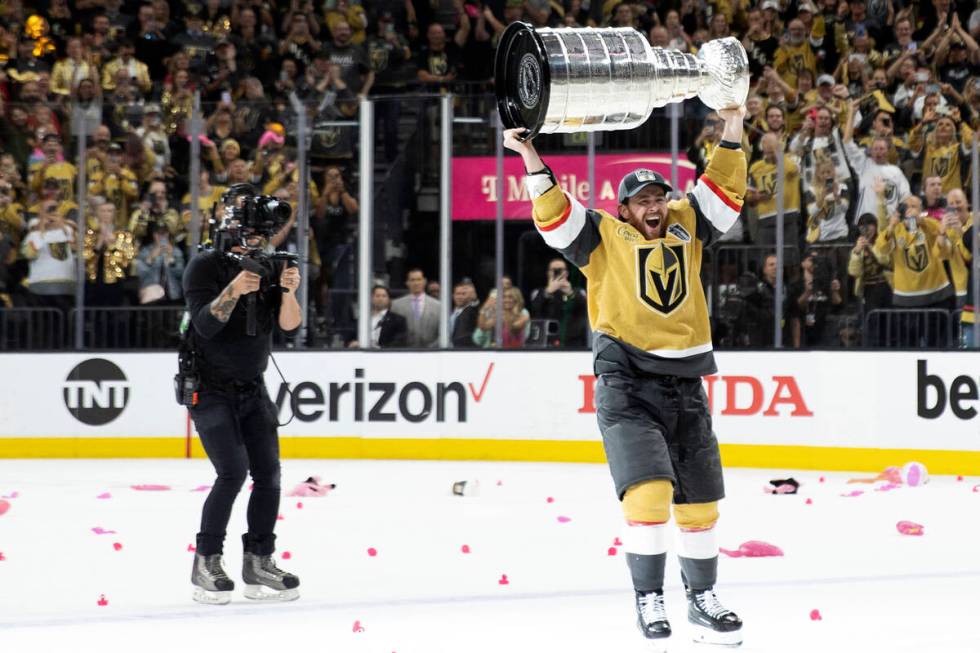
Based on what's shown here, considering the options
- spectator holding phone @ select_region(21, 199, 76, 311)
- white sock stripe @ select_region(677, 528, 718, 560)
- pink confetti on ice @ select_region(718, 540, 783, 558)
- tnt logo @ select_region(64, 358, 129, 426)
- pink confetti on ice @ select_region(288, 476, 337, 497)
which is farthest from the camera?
tnt logo @ select_region(64, 358, 129, 426)

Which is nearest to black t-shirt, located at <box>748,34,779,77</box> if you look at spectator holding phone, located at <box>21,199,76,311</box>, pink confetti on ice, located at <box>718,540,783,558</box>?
spectator holding phone, located at <box>21,199,76,311</box>

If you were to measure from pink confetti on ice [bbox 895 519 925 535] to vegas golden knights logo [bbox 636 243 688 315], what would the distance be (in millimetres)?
3097

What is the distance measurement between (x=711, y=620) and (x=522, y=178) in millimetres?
6915

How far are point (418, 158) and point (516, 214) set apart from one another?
0.89 metres

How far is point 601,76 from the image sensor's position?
483cm

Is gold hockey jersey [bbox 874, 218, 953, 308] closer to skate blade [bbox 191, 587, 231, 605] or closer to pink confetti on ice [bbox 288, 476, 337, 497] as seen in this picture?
pink confetti on ice [bbox 288, 476, 337, 497]

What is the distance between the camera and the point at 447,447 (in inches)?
468

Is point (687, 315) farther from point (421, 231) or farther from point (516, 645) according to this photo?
point (421, 231)

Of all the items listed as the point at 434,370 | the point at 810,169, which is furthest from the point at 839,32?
the point at 434,370

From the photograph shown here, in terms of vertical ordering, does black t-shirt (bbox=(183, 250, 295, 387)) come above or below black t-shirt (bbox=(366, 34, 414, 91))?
below

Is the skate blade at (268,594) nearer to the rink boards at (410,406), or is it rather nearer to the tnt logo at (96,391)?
the rink boards at (410,406)

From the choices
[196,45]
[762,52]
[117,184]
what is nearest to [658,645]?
[117,184]

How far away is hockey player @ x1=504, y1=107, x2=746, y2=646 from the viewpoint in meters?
4.98

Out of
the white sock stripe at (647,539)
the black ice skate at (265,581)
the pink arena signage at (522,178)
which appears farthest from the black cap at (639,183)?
the pink arena signage at (522,178)
